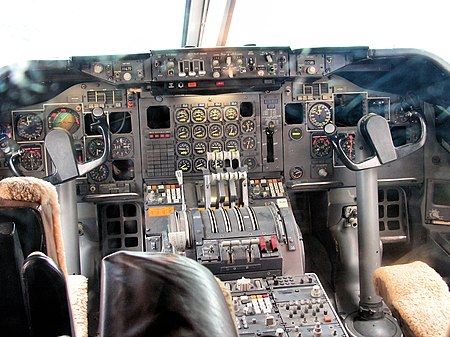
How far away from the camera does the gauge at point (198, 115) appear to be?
4.43 m

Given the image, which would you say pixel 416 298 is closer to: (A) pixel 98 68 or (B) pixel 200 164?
(B) pixel 200 164

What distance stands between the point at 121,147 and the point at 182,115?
0.57 m

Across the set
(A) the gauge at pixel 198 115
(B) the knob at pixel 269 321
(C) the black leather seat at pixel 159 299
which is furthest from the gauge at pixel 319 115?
(C) the black leather seat at pixel 159 299

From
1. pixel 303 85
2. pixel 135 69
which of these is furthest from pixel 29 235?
pixel 303 85

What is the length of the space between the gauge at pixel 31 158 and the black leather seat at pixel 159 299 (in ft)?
12.4

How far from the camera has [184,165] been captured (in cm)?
443

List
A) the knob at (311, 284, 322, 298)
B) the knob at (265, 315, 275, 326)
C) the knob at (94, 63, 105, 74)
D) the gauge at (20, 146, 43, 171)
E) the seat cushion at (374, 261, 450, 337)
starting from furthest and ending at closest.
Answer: the gauge at (20, 146, 43, 171) < the knob at (94, 63, 105, 74) < the knob at (311, 284, 322, 298) < the knob at (265, 315, 275, 326) < the seat cushion at (374, 261, 450, 337)

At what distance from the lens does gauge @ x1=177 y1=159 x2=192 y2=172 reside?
443 centimetres

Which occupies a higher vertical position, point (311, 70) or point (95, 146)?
point (311, 70)

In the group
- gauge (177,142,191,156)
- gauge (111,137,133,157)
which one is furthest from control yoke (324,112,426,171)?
gauge (111,137,133,157)

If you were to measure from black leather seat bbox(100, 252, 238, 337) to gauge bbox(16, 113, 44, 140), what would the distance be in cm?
380

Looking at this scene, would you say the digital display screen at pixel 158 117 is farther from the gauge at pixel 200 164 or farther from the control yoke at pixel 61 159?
the control yoke at pixel 61 159

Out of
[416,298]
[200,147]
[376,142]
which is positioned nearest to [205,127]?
[200,147]

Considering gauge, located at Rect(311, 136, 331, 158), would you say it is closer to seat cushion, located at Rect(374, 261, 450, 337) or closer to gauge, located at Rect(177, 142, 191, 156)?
gauge, located at Rect(177, 142, 191, 156)
